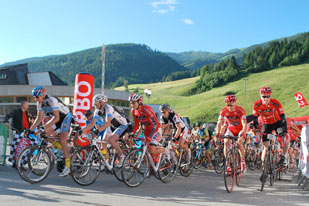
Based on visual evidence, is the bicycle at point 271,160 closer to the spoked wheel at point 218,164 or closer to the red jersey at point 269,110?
the red jersey at point 269,110

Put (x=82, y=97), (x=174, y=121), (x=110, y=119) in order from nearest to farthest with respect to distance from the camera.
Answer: (x=110, y=119) < (x=174, y=121) < (x=82, y=97)

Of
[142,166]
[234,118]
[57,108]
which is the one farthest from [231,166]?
[57,108]

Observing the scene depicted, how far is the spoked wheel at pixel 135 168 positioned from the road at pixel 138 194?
182 millimetres

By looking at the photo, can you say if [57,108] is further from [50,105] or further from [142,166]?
[142,166]

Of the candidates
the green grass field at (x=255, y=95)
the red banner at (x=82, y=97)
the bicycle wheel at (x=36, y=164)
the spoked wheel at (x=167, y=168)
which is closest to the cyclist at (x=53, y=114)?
the bicycle wheel at (x=36, y=164)

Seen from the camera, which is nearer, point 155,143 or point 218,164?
point 155,143

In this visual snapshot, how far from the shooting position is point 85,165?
6.55 meters

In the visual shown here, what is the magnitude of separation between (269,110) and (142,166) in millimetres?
3325

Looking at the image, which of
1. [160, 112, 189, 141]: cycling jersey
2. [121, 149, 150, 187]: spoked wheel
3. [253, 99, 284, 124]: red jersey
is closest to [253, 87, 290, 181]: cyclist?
[253, 99, 284, 124]: red jersey

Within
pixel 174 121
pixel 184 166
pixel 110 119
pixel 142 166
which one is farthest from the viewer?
pixel 184 166

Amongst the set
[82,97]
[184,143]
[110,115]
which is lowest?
[184,143]

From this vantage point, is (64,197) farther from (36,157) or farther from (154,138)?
(154,138)

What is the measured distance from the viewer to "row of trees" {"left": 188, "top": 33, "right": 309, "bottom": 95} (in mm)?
→ 129500

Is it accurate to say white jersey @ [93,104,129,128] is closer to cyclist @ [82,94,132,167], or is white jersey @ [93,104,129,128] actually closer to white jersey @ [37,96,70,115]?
cyclist @ [82,94,132,167]
